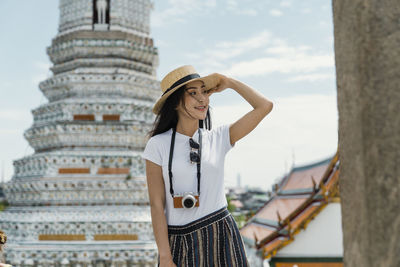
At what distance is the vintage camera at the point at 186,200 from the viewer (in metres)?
2.14

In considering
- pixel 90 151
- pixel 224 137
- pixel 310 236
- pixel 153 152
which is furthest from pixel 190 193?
pixel 90 151

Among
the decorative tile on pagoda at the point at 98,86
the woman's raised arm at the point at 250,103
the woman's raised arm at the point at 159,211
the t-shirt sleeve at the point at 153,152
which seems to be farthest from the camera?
the decorative tile on pagoda at the point at 98,86

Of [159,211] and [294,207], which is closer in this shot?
[159,211]

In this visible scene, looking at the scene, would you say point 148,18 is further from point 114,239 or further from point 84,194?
point 114,239

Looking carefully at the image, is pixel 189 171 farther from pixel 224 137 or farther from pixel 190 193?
pixel 224 137

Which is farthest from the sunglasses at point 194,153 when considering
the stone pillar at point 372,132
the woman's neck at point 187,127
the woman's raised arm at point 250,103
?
the stone pillar at point 372,132

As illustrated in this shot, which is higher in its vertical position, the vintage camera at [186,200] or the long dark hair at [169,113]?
the long dark hair at [169,113]

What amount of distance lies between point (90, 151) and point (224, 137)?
29.1 feet

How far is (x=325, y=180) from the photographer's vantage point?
262 inches

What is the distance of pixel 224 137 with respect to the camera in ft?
7.83

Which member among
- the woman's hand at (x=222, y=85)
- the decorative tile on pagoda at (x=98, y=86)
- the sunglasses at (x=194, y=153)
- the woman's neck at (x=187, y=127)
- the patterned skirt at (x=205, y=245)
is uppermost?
the decorative tile on pagoda at (x=98, y=86)

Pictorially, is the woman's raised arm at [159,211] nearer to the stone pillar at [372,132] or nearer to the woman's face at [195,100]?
the woman's face at [195,100]

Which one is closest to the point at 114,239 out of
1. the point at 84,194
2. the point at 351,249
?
the point at 84,194

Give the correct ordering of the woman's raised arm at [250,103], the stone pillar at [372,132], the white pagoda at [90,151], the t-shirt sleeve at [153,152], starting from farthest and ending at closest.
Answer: the white pagoda at [90,151], the woman's raised arm at [250,103], the t-shirt sleeve at [153,152], the stone pillar at [372,132]
